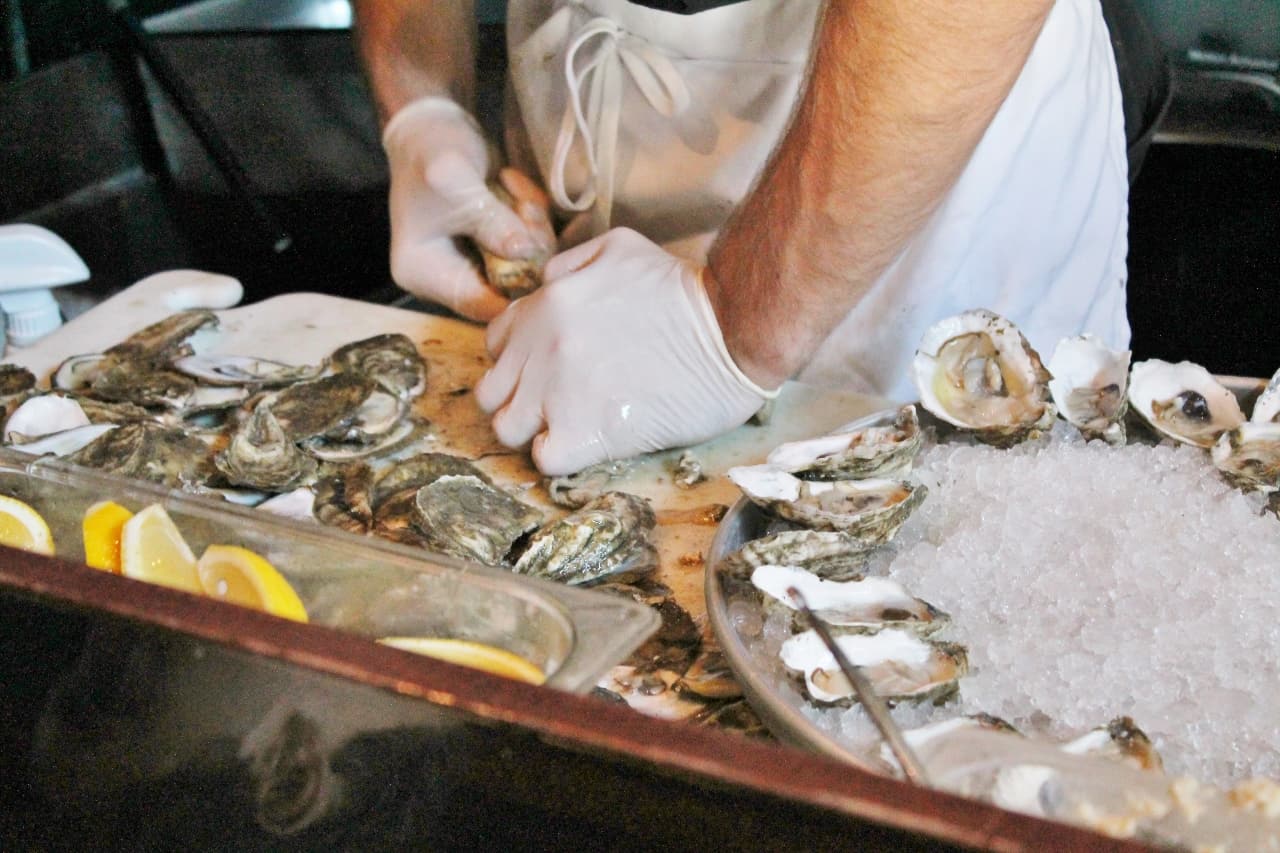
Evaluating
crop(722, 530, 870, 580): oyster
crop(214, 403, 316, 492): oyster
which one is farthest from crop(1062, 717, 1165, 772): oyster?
crop(214, 403, 316, 492): oyster

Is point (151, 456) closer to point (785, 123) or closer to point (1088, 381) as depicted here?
point (785, 123)

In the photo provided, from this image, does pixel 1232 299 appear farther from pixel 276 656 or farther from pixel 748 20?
pixel 276 656

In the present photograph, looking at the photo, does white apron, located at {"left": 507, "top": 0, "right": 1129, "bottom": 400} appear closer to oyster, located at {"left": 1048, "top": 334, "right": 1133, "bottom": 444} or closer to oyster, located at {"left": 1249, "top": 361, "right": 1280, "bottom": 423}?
oyster, located at {"left": 1048, "top": 334, "right": 1133, "bottom": 444}

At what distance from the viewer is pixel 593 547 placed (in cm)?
108

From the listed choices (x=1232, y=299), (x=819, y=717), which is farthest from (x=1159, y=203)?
(x=819, y=717)

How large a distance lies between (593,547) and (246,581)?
41 cm

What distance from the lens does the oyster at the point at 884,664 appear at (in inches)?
30.1

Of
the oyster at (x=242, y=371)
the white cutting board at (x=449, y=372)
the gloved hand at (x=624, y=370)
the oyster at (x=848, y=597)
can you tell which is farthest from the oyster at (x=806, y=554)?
the oyster at (x=242, y=371)

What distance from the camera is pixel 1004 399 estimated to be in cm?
112

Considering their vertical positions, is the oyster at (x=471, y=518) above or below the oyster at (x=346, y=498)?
above

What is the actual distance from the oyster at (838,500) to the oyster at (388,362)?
0.56 metres

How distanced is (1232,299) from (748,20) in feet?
4.04

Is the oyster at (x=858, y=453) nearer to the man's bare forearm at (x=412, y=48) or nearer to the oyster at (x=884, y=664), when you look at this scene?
the oyster at (x=884, y=664)

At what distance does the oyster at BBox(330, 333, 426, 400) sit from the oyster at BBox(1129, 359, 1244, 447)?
792mm
